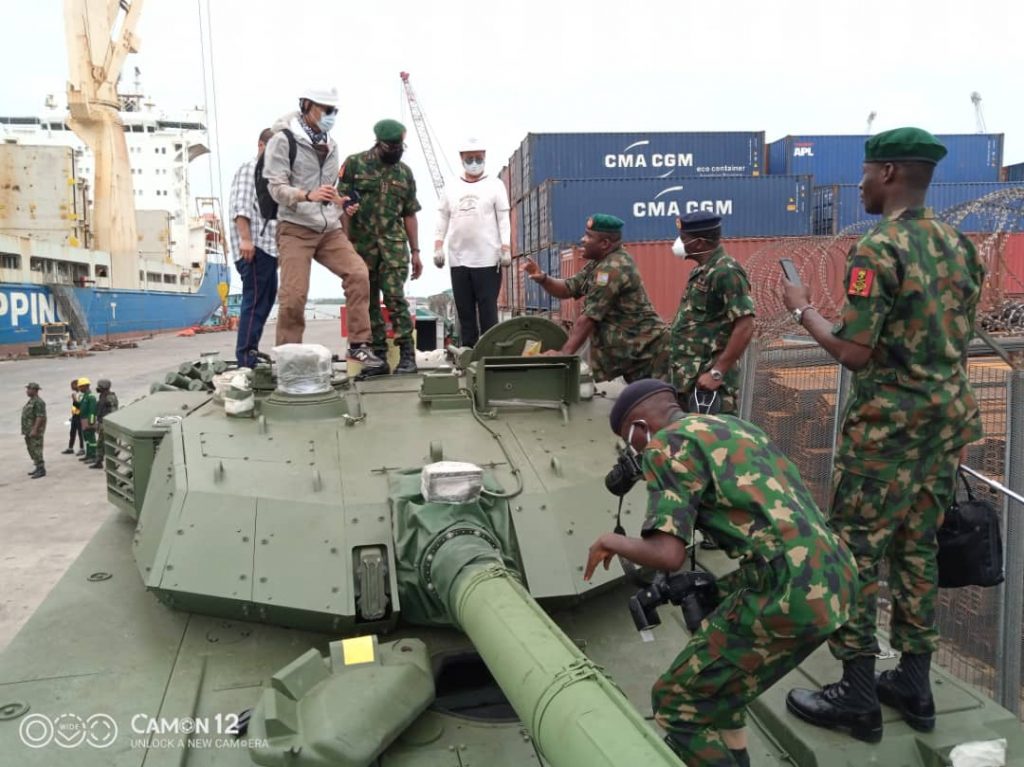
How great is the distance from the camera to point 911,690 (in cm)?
376

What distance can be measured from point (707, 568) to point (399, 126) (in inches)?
172

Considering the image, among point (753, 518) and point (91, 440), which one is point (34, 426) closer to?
point (91, 440)

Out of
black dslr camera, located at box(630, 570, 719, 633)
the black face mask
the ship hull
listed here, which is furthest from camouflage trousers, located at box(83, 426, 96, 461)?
the ship hull

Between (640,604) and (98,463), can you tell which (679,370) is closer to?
(640,604)

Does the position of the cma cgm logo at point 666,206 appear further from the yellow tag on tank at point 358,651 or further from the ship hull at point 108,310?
the ship hull at point 108,310

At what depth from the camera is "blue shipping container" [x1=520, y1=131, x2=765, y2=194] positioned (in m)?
25.9

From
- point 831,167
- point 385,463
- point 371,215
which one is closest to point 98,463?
point 371,215

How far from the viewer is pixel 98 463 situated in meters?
15.6

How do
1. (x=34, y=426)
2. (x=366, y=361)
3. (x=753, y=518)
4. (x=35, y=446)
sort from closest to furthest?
(x=753, y=518)
(x=366, y=361)
(x=34, y=426)
(x=35, y=446)

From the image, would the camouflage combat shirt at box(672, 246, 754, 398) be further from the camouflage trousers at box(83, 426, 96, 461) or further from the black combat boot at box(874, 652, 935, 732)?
the camouflage trousers at box(83, 426, 96, 461)

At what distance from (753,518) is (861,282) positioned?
1.26 meters

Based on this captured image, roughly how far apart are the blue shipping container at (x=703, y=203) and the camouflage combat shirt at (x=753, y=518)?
20.5m

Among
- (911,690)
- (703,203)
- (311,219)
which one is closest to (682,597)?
(911,690)

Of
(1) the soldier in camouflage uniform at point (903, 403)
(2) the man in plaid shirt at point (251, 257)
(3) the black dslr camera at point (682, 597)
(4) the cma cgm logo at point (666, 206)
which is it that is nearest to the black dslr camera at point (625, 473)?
(3) the black dslr camera at point (682, 597)
